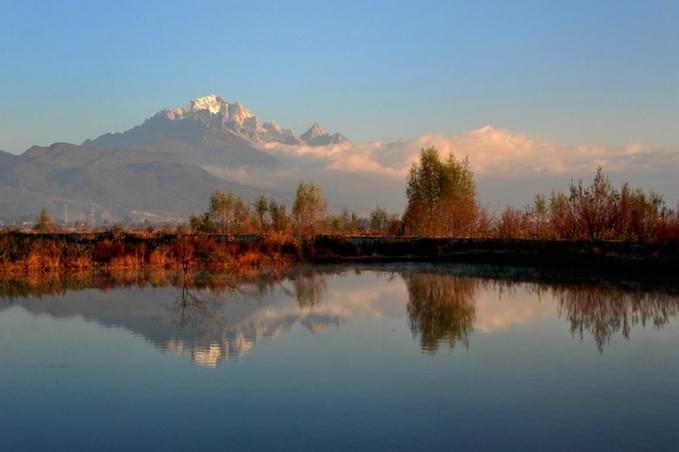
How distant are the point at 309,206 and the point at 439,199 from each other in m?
15.2

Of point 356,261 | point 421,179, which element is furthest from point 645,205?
point 421,179

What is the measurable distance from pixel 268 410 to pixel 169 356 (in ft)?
12.8

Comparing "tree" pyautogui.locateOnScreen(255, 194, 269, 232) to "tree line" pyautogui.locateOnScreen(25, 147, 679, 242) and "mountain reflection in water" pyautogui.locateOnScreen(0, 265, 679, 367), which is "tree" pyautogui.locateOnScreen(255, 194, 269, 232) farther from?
"mountain reflection in water" pyautogui.locateOnScreen(0, 265, 679, 367)

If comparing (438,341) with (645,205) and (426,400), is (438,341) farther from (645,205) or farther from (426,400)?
(645,205)

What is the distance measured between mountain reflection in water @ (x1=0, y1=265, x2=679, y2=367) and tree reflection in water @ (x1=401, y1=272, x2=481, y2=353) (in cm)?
2

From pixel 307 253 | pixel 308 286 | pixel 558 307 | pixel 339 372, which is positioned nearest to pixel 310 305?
pixel 308 286

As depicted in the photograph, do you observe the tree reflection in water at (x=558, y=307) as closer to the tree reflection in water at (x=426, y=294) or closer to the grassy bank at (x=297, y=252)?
the tree reflection in water at (x=426, y=294)

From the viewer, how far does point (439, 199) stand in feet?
161

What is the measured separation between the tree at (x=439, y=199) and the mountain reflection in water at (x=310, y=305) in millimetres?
18889

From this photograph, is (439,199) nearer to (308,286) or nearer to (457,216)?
(457,216)

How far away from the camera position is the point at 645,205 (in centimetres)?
3194

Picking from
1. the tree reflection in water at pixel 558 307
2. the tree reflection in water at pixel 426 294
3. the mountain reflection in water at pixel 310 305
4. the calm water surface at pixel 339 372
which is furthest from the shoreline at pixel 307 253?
the calm water surface at pixel 339 372

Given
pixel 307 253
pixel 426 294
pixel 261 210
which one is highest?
pixel 261 210

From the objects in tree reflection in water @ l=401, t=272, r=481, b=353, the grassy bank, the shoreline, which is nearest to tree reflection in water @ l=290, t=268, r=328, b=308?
tree reflection in water @ l=401, t=272, r=481, b=353
